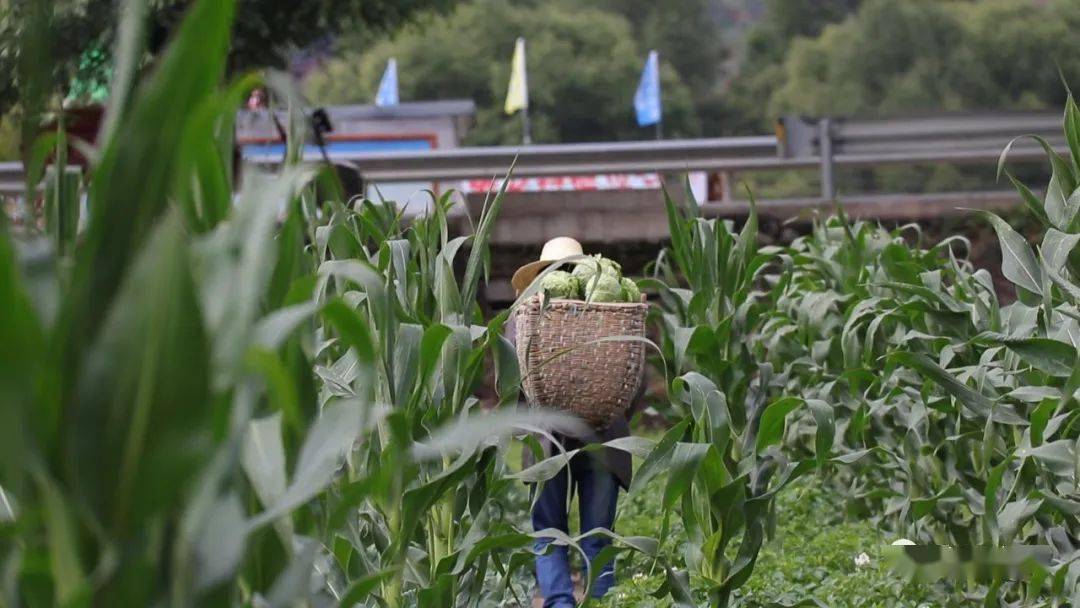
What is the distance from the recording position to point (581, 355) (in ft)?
16.4

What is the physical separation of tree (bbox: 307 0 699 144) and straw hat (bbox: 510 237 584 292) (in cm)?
6026

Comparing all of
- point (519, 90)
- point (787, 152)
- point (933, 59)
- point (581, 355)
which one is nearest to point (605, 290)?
point (581, 355)

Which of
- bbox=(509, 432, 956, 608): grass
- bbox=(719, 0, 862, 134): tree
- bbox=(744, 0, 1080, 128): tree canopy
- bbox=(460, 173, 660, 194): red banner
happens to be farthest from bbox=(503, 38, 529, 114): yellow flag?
bbox=(719, 0, 862, 134): tree

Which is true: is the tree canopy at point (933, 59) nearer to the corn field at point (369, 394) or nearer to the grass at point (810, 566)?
the grass at point (810, 566)

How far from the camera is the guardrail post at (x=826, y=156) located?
40.2 feet

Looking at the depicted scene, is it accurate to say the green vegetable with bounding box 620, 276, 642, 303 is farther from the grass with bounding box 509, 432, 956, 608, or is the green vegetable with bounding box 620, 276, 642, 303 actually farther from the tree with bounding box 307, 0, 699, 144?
the tree with bounding box 307, 0, 699, 144

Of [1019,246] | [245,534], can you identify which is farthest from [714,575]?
[245,534]

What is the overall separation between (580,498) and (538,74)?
64.8m

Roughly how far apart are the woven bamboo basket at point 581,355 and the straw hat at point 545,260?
16.9 inches

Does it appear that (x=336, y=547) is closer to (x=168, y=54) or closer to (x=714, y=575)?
Result: (x=714, y=575)

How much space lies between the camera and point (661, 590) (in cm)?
408

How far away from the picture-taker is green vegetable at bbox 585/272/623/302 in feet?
16.5

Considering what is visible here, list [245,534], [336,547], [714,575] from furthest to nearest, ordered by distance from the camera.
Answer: [714,575], [336,547], [245,534]

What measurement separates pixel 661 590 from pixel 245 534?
243cm
